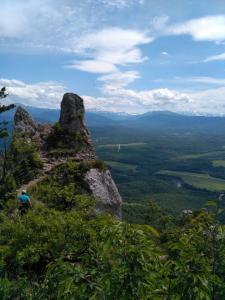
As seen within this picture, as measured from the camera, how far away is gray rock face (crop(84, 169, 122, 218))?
2242 inches

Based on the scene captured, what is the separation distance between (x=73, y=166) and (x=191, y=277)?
4891 cm

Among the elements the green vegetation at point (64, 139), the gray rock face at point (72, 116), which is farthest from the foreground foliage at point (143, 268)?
the gray rock face at point (72, 116)

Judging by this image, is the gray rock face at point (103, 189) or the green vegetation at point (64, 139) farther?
the green vegetation at point (64, 139)

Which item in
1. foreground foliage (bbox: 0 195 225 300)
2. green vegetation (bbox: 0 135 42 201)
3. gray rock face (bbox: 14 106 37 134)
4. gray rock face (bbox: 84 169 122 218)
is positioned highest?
gray rock face (bbox: 14 106 37 134)

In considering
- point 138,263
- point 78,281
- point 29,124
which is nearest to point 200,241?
point 138,263

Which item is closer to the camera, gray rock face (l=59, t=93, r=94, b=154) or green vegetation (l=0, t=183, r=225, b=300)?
green vegetation (l=0, t=183, r=225, b=300)

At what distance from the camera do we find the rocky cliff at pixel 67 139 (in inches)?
2430

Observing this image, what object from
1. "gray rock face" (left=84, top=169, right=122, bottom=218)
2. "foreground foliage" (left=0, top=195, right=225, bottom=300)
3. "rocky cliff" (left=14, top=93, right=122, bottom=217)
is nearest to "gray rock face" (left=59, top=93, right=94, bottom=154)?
"rocky cliff" (left=14, top=93, right=122, bottom=217)

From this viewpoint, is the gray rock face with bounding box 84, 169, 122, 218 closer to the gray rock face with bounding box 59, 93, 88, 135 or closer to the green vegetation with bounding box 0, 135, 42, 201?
the green vegetation with bounding box 0, 135, 42, 201

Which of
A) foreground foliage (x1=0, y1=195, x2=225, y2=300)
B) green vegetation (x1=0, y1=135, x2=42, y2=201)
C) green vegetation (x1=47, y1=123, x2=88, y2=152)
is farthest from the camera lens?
green vegetation (x1=47, y1=123, x2=88, y2=152)

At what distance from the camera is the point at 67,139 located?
70562 millimetres

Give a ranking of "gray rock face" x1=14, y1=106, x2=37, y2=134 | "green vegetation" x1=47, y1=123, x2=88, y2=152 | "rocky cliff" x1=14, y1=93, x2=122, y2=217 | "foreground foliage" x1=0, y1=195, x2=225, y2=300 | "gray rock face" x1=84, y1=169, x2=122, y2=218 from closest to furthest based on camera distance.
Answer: "foreground foliage" x1=0, y1=195, x2=225, y2=300 < "gray rock face" x1=84, y1=169, x2=122, y2=218 < "rocky cliff" x1=14, y1=93, x2=122, y2=217 < "green vegetation" x1=47, y1=123, x2=88, y2=152 < "gray rock face" x1=14, y1=106, x2=37, y2=134

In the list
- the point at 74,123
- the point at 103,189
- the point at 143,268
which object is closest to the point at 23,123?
the point at 74,123

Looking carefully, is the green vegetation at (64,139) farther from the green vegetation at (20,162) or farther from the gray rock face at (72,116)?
the green vegetation at (20,162)
